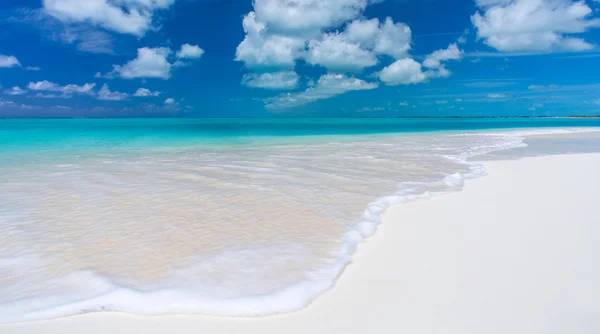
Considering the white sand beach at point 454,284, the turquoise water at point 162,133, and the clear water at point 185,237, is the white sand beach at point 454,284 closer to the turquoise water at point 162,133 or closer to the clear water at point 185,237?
the clear water at point 185,237

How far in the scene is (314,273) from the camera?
10.6ft

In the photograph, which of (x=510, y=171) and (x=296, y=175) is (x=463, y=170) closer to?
(x=510, y=171)

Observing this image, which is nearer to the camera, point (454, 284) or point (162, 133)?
point (454, 284)

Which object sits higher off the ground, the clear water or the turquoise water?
the turquoise water

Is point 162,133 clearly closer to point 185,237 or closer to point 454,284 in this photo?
point 185,237

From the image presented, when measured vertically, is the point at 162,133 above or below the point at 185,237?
above

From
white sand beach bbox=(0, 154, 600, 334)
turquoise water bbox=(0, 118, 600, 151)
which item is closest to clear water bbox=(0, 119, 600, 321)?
white sand beach bbox=(0, 154, 600, 334)

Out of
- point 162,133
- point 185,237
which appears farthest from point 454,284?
point 162,133

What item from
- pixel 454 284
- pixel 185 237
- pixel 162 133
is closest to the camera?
pixel 454 284

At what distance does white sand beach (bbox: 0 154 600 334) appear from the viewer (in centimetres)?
251

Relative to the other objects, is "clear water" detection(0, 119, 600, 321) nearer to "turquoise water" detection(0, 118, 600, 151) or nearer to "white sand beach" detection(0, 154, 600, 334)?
"white sand beach" detection(0, 154, 600, 334)

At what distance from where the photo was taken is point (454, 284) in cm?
305

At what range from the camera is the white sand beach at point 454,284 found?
8.25 ft

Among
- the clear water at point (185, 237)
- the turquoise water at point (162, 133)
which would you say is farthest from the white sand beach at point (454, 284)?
the turquoise water at point (162, 133)
